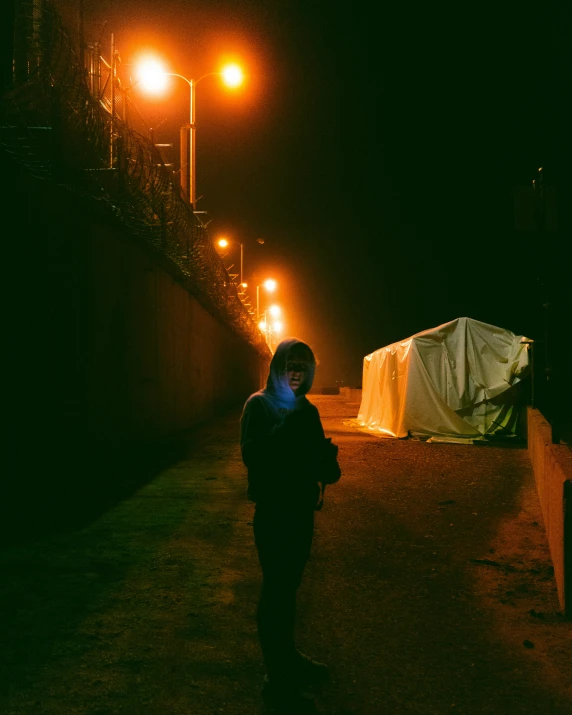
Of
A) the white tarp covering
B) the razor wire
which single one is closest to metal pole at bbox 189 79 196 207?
the razor wire

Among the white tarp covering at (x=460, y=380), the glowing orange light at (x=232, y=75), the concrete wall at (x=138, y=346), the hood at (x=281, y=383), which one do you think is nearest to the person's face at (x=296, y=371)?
the hood at (x=281, y=383)

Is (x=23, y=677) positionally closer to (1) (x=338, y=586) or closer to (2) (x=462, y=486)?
(1) (x=338, y=586)

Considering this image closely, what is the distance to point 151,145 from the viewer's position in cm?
927

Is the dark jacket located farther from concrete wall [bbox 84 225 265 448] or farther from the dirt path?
concrete wall [bbox 84 225 265 448]

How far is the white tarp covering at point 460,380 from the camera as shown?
50.1 feet

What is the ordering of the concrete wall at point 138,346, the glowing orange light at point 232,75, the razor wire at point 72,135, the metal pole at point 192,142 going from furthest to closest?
1. the metal pole at point 192,142
2. the glowing orange light at point 232,75
3. the concrete wall at point 138,346
4. the razor wire at point 72,135

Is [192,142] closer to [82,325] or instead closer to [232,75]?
[232,75]

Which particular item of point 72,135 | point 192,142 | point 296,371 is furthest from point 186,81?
point 296,371

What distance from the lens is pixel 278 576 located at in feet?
10.4

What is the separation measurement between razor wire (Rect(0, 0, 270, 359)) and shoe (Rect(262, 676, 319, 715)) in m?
5.21

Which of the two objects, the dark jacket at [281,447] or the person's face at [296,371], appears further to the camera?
the person's face at [296,371]

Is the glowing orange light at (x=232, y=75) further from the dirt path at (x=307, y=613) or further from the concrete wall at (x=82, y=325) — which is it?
the dirt path at (x=307, y=613)

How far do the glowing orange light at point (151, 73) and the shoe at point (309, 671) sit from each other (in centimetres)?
1066

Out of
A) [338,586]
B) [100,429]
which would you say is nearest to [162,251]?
[100,429]
